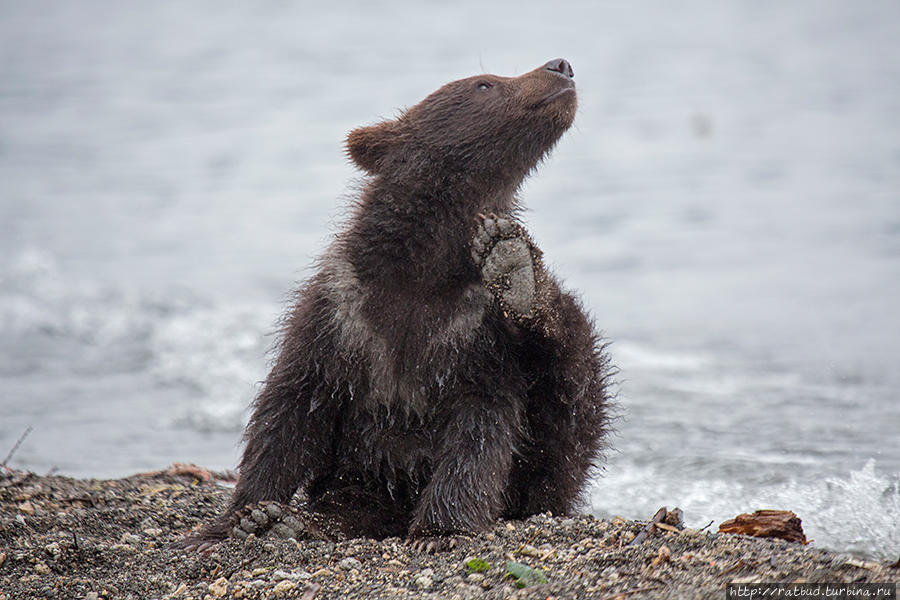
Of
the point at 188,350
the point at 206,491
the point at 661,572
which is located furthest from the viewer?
the point at 188,350

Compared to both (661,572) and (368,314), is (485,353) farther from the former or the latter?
(661,572)

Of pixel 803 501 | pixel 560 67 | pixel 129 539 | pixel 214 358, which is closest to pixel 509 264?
pixel 560 67

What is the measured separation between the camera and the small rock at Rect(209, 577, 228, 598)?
496 centimetres

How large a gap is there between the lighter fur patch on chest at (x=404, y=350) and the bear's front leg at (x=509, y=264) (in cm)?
21

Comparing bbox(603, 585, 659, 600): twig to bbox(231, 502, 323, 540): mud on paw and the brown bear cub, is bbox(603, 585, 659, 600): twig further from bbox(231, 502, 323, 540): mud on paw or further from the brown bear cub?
bbox(231, 502, 323, 540): mud on paw

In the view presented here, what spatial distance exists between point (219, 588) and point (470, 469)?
1.25m

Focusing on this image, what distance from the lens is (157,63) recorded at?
29172 millimetres

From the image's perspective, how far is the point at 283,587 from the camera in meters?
4.94

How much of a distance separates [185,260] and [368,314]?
11230 mm

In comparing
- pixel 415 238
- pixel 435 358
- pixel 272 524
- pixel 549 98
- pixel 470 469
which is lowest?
pixel 272 524

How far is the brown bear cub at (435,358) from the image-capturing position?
554 cm

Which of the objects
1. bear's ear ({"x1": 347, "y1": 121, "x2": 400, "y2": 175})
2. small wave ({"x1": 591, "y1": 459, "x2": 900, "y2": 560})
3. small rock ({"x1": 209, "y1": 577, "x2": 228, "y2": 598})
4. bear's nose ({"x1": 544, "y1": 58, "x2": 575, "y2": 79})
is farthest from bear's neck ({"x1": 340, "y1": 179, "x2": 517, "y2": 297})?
small wave ({"x1": 591, "y1": 459, "x2": 900, "y2": 560})

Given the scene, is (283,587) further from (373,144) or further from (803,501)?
(803,501)

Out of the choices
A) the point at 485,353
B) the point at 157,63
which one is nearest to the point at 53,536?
the point at 485,353
